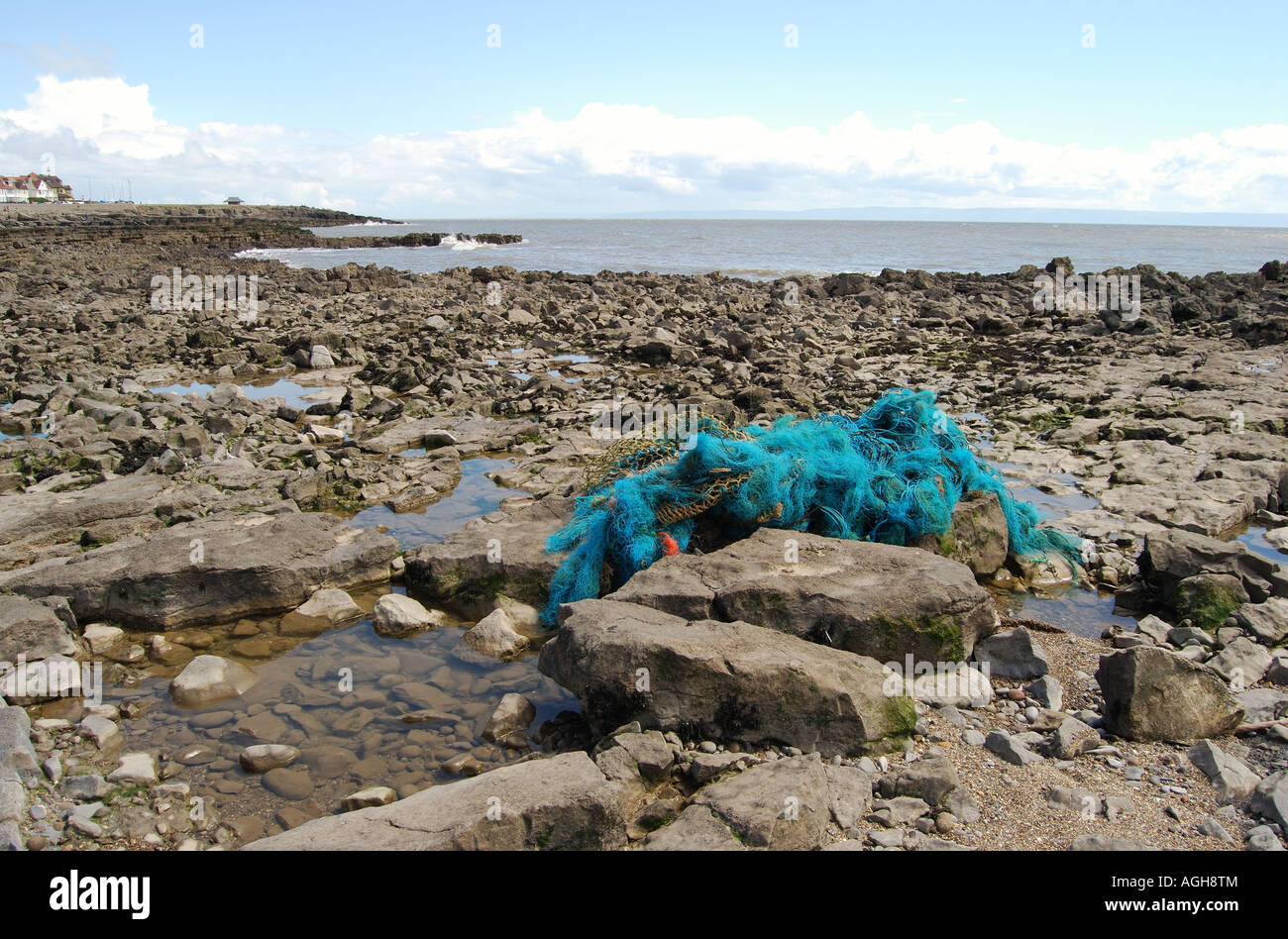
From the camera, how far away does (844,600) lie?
4.74 m

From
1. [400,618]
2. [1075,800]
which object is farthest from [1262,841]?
[400,618]

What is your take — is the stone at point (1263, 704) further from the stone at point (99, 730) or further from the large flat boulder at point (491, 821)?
the stone at point (99, 730)

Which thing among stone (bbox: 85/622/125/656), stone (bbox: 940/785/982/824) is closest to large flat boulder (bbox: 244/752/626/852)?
stone (bbox: 940/785/982/824)

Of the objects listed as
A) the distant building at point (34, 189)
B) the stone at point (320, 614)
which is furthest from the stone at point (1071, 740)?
the distant building at point (34, 189)

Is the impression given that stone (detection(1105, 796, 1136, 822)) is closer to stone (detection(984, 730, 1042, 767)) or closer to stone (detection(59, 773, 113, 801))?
stone (detection(984, 730, 1042, 767))

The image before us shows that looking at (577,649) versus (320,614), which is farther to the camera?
(320,614)

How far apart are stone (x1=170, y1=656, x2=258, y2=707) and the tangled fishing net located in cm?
202

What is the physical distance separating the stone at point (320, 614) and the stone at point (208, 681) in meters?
0.64

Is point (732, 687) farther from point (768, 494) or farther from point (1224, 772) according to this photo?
point (1224, 772)

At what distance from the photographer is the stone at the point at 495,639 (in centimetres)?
523

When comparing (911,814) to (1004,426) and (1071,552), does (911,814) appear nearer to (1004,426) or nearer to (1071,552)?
(1071,552)

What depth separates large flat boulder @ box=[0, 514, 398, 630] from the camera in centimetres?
544

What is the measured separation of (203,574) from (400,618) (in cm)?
149
